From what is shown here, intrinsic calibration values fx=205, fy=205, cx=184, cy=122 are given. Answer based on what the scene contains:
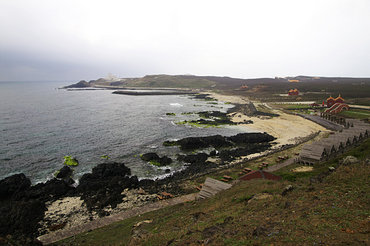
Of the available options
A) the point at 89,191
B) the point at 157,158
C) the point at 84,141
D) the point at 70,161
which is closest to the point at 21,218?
the point at 89,191

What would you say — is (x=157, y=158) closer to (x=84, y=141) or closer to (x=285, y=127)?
(x=84, y=141)

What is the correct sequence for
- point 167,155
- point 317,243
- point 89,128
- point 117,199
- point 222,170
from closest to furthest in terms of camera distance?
point 317,243, point 117,199, point 222,170, point 167,155, point 89,128

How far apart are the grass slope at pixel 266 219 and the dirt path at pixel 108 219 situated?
109 cm

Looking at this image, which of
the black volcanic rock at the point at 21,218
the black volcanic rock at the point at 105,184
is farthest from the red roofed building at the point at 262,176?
the black volcanic rock at the point at 21,218

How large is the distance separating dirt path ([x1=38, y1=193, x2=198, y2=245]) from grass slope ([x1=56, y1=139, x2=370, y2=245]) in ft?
3.57

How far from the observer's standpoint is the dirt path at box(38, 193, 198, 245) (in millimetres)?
18703

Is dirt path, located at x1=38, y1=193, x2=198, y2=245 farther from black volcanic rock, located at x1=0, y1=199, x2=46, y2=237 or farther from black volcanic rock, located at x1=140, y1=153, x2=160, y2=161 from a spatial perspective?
black volcanic rock, located at x1=140, y1=153, x2=160, y2=161

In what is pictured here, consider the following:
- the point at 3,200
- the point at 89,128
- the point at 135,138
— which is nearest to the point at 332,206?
the point at 3,200

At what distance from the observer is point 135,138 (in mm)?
52594

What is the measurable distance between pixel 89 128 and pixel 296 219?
6162 cm

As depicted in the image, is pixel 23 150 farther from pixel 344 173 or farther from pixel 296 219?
pixel 344 173

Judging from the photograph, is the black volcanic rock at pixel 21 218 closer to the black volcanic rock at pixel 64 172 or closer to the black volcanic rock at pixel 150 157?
the black volcanic rock at pixel 64 172

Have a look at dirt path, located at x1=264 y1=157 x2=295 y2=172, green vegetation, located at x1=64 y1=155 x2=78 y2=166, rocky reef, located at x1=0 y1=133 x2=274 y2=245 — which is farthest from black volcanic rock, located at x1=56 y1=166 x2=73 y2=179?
dirt path, located at x1=264 y1=157 x2=295 y2=172

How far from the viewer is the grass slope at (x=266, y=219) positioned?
10625 millimetres
